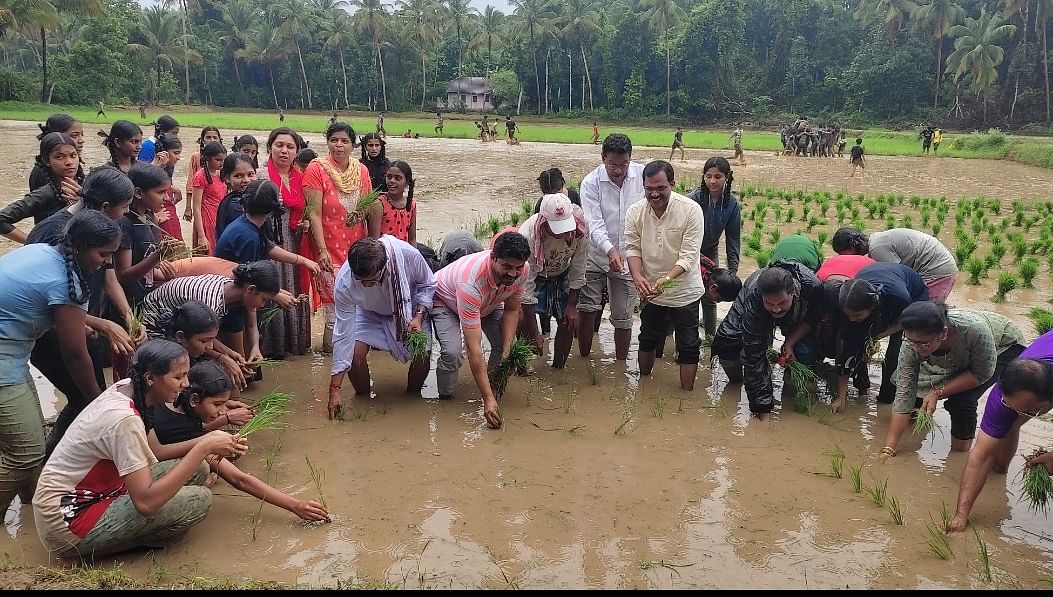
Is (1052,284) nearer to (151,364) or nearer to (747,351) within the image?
(747,351)

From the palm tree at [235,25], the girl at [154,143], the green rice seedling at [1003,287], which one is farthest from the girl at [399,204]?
the palm tree at [235,25]

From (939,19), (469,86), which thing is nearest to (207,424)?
(939,19)

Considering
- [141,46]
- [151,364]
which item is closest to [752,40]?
[141,46]

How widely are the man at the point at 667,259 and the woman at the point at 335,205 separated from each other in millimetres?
1973

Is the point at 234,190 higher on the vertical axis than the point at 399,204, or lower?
higher

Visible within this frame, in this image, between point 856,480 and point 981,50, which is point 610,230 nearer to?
point 856,480

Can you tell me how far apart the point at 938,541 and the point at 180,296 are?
406cm

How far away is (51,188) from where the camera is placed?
4.76m

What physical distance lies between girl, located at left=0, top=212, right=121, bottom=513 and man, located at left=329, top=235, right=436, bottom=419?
142cm

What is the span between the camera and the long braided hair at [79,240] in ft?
11.2

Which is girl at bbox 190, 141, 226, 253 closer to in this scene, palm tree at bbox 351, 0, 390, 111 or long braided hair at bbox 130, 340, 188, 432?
long braided hair at bbox 130, 340, 188, 432

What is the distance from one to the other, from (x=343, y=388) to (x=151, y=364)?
7.54 ft

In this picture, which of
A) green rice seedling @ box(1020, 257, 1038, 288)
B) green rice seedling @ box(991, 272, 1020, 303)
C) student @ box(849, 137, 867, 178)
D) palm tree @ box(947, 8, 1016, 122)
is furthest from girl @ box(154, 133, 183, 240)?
palm tree @ box(947, 8, 1016, 122)

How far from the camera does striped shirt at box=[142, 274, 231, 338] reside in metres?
4.39
